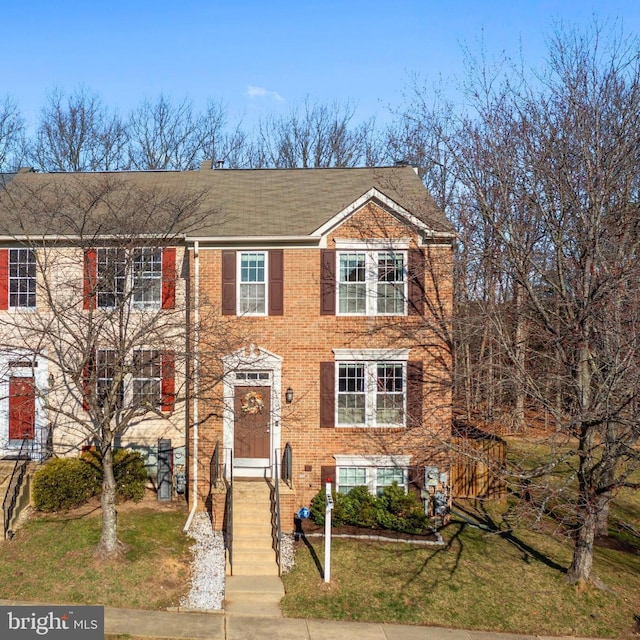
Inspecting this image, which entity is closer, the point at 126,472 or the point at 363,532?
the point at 363,532

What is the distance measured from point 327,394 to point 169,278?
16.8 ft

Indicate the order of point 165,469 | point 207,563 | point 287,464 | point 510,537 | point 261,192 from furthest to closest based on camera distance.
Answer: point 261,192
point 165,469
point 287,464
point 510,537
point 207,563

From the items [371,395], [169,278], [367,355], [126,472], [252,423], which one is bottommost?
[126,472]

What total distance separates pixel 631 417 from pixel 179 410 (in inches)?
414

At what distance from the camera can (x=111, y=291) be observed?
12.0 meters

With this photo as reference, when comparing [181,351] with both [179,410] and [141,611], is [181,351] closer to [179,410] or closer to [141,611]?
[179,410]

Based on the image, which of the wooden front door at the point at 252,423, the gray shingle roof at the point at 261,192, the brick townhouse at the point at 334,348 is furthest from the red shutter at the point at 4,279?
the wooden front door at the point at 252,423

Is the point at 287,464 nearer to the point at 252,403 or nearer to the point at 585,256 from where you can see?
the point at 252,403

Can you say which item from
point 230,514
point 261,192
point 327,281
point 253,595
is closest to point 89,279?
point 327,281

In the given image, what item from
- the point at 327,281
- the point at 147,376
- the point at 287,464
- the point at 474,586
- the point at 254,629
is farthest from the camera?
the point at 327,281

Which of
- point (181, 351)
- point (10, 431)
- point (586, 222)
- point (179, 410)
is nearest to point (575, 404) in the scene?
point (586, 222)

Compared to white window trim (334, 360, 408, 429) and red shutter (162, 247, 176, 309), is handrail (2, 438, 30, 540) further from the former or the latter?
white window trim (334, 360, 408, 429)

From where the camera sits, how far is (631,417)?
954 centimetres

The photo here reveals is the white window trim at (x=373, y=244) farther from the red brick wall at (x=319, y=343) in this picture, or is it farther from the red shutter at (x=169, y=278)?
the red shutter at (x=169, y=278)
